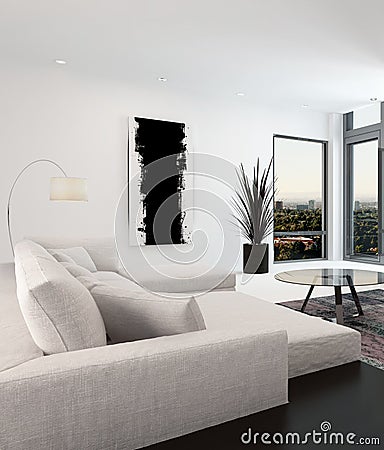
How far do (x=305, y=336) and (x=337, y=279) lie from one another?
2.14 m

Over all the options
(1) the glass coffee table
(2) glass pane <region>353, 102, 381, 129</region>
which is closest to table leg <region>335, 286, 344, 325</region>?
(1) the glass coffee table

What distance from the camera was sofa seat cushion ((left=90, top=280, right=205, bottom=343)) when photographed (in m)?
1.41

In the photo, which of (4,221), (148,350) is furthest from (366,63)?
(148,350)

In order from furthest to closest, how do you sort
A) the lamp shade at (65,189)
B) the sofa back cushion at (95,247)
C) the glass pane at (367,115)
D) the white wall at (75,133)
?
1. the glass pane at (367,115)
2. the white wall at (75,133)
3. the lamp shade at (65,189)
4. the sofa back cushion at (95,247)

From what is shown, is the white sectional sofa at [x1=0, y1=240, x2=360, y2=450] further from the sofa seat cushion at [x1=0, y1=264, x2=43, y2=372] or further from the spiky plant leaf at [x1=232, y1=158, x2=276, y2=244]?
the spiky plant leaf at [x1=232, y1=158, x2=276, y2=244]

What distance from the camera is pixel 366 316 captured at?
397cm

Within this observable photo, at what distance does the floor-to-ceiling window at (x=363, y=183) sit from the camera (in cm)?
704

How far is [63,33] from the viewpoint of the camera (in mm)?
4094

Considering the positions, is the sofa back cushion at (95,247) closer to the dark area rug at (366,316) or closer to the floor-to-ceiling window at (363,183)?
the dark area rug at (366,316)

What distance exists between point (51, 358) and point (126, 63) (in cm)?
435

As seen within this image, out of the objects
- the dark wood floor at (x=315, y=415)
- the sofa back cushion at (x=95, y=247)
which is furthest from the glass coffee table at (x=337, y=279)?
the dark wood floor at (x=315, y=415)

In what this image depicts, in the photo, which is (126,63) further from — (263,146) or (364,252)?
(364,252)

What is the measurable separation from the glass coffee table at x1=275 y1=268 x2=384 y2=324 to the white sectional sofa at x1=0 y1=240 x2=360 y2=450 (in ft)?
6.66

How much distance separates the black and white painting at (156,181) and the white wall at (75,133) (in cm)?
15
